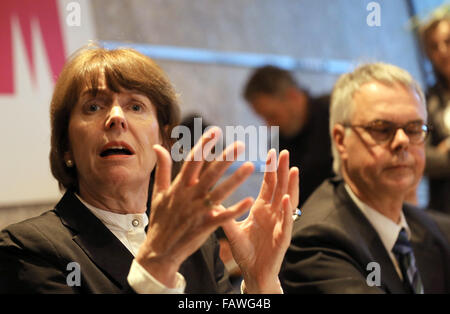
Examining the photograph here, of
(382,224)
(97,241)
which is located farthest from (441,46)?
(97,241)

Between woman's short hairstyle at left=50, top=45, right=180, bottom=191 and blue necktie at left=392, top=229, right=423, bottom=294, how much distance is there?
2.82 feet

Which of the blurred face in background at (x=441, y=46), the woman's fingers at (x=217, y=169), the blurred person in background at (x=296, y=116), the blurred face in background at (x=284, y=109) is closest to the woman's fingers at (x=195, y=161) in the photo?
the woman's fingers at (x=217, y=169)

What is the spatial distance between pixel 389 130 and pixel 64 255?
1.13 meters

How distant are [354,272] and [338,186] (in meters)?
0.38

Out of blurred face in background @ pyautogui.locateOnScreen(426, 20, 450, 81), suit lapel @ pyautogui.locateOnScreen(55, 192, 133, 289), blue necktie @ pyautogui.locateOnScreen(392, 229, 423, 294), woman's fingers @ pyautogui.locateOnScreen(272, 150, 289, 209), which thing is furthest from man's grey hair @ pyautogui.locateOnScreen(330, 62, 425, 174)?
blurred face in background @ pyautogui.locateOnScreen(426, 20, 450, 81)

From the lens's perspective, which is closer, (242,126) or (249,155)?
(249,155)

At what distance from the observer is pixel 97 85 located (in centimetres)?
131

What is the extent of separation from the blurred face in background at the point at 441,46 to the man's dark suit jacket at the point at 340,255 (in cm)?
138

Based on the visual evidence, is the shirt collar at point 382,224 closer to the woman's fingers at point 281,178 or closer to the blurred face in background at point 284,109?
the woman's fingers at point 281,178

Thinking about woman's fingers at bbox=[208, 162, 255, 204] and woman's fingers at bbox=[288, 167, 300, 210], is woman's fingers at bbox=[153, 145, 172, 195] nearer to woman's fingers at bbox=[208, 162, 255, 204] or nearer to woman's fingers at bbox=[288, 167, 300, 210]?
woman's fingers at bbox=[208, 162, 255, 204]

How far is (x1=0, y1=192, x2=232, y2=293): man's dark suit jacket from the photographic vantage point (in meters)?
1.18

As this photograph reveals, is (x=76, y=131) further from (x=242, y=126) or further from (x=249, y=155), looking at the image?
(x=242, y=126)
